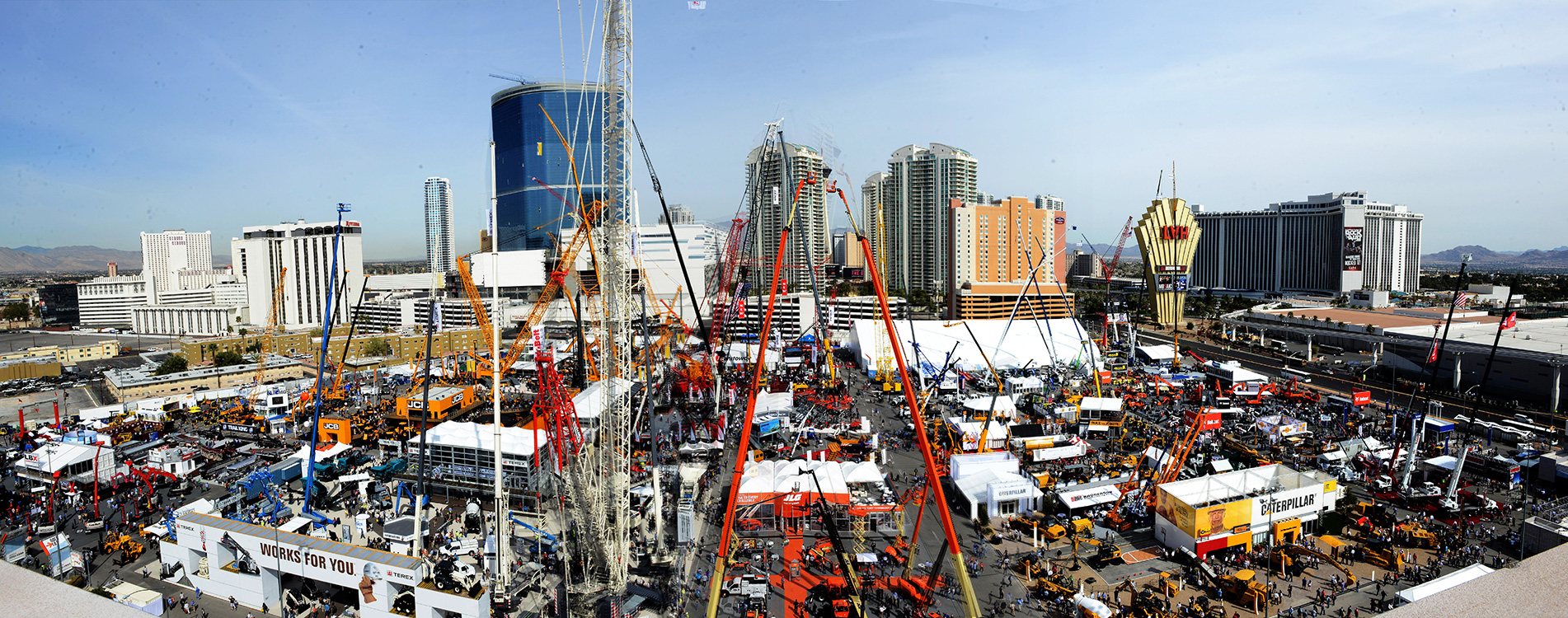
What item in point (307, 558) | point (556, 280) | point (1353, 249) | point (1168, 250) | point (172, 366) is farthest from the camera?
point (1353, 249)

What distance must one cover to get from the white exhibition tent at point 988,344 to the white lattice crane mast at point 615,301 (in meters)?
12.0

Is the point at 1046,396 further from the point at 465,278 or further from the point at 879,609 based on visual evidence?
the point at 465,278

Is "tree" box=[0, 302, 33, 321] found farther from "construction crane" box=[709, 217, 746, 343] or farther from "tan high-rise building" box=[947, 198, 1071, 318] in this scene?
"tan high-rise building" box=[947, 198, 1071, 318]

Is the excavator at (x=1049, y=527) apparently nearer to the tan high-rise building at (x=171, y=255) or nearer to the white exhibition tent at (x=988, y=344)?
the white exhibition tent at (x=988, y=344)

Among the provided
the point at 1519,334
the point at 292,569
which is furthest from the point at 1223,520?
the point at 1519,334

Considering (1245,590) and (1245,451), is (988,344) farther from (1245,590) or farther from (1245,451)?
(1245,590)

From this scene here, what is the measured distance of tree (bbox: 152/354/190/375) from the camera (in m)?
21.4

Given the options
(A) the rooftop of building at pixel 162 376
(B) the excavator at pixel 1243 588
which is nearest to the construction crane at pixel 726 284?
(A) the rooftop of building at pixel 162 376

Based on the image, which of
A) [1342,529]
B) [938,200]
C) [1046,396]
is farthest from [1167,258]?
[1342,529]

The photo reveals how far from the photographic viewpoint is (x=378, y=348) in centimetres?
2672

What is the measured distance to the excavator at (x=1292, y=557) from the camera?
757cm

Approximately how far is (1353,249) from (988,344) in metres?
33.6

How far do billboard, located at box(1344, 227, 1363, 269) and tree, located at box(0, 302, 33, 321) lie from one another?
231ft

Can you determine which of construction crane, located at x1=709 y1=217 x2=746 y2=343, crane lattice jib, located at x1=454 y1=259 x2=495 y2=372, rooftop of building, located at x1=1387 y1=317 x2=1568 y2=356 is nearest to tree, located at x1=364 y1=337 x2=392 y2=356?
crane lattice jib, located at x1=454 y1=259 x2=495 y2=372
